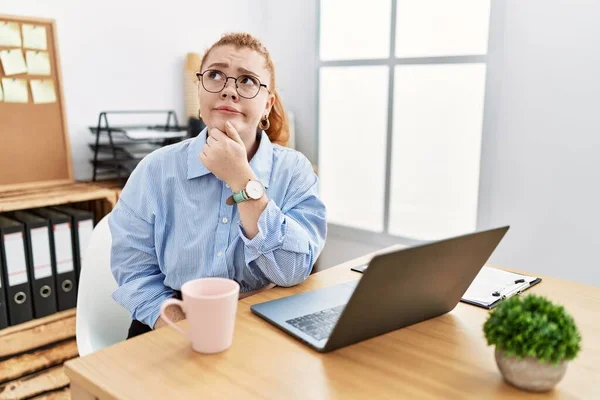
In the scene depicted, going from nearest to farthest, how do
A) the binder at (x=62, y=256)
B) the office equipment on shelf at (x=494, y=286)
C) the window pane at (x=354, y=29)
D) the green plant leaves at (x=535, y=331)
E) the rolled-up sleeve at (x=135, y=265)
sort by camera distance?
the green plant leaves at (x=535, y=331) → the office equipment on shelf at (x=494, y=286) → the rolled-up sleeve at (x=135, y=265) → the binder at (x=62, y=256) → the window pane at (x=354, y=29)

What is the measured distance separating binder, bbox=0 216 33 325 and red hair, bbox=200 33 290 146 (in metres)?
0.98

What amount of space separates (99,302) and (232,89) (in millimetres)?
562

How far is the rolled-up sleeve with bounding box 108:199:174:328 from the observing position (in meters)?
1.08

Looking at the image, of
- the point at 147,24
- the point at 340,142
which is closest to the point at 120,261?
the point at 147,24

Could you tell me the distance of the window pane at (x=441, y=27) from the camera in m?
2.15

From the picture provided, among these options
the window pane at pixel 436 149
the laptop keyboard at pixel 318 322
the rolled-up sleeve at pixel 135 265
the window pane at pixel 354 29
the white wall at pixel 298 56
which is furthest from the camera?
the white wall at pixel 298 56

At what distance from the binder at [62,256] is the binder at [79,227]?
0.7 inches

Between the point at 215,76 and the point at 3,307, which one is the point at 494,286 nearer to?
the point at 215,76

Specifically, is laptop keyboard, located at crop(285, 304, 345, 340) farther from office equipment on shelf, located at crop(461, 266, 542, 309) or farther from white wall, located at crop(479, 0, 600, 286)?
white wall, located at crop(479, 0, 600, 286)

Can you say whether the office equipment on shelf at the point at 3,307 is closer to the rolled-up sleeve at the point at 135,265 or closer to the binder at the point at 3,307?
the binder at the point at 3,307

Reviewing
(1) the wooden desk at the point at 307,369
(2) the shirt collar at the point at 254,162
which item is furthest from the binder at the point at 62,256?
(1) the wooden desk at the point at 307,369

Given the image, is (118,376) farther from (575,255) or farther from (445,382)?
(575,255)

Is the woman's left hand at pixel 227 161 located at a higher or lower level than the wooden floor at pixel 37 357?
higher

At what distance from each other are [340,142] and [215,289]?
2.01 metres
